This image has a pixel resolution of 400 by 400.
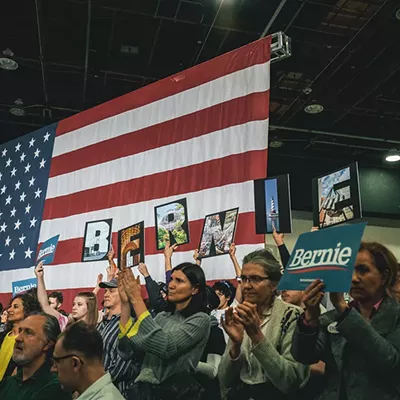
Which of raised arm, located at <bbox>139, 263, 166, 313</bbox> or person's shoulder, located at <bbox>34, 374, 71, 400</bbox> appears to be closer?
person's shoulder, located at <bbox>34, 374, 71, 400</bbox>

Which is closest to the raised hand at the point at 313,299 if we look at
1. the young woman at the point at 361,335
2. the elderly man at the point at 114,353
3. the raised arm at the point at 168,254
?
the young woman at the point at 361,335

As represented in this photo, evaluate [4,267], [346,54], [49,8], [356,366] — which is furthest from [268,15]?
[356,366]

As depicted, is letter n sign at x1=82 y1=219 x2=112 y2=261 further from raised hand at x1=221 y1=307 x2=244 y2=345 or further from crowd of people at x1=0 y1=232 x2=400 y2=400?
raised hand at x1=221 y1=307 x2=244 y2=345

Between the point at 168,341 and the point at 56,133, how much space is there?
3991mm

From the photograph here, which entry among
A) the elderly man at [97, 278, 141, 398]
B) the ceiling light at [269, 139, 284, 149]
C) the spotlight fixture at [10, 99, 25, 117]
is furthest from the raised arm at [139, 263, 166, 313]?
the ceiling light at [269, 139, 284, 149]

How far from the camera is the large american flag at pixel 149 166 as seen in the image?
12.4ft

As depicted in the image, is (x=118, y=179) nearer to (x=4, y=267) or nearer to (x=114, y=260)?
(x=114, y=260)

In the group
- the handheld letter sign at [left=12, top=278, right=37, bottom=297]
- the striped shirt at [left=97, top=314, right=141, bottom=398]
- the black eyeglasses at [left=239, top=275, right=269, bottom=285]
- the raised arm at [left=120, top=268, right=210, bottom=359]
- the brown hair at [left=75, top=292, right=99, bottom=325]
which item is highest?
the handheld letter sign at [left=12, top=278, right=37, bottom=297]

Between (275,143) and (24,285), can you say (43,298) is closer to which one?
(24,285)

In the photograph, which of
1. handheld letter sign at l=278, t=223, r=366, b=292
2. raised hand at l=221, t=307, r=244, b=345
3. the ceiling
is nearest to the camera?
handheld letter sign at l=278, t=223, r=366, b=292

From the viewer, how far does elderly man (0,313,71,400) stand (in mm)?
2279

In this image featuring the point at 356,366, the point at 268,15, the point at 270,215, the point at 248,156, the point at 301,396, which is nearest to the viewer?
the point at 356,366

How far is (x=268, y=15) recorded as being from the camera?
5820 millimetres

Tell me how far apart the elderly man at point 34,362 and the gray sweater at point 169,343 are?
41 centimetres
